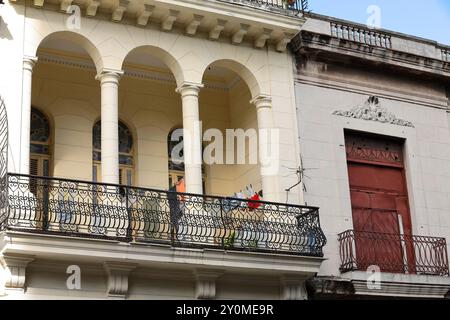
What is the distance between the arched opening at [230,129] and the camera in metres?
17.1

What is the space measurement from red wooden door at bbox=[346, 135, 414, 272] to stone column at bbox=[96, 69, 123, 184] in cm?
495

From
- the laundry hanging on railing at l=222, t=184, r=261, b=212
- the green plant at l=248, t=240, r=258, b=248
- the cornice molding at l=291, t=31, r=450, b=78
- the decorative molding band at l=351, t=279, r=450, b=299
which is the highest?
the cornice molding at l=291, t=31, r=450, b=78

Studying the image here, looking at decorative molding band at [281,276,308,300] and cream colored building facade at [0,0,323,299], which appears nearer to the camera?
cream colored building facade at [0,0,323,299]

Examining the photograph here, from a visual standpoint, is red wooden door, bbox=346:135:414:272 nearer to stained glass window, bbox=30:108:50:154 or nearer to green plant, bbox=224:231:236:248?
green plant, bbox=224:231:236:248

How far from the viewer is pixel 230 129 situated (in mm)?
17875

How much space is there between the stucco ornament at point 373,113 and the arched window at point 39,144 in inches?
226

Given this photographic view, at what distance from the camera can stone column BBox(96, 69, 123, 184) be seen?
1473 cm

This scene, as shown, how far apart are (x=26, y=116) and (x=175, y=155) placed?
12.1 feet

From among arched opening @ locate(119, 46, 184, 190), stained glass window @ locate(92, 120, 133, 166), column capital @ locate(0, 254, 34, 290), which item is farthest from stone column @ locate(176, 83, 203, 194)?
column capital @ locate(0, 254, 34, 290)

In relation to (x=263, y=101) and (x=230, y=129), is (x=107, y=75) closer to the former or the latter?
(x=263, y=101)

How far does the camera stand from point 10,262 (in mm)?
13266

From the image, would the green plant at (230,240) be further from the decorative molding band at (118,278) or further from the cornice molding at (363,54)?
the cornice molding at (363,54)

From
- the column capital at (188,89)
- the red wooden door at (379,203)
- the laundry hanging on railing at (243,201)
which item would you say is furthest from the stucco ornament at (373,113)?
the column capital at (188,89)
